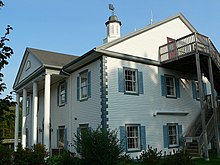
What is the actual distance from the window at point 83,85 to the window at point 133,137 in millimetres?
3347

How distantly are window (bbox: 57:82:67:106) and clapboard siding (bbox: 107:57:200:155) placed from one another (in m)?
5.30

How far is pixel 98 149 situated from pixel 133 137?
5934mm

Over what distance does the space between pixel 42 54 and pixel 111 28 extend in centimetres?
730

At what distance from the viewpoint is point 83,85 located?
16.1 m

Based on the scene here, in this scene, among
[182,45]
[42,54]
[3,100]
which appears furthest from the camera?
[42,54]

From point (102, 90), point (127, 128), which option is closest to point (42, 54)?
point (102, 90)

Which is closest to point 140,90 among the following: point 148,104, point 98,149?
point 148,104

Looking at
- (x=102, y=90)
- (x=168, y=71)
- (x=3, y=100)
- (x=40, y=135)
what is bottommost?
(x=40, y=135)

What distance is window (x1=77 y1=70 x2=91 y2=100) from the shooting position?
50.8 feet

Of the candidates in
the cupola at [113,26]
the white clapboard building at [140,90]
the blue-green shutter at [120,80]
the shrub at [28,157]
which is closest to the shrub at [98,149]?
the shrub at [28,157]

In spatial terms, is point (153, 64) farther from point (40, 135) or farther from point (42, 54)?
point (40, 135)

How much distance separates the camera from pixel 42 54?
1988 cm

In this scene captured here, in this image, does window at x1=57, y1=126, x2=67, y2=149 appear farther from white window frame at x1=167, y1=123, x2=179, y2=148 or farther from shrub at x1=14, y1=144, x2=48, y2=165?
white window frame at x1=167, y1=123, x2=179, y2=148

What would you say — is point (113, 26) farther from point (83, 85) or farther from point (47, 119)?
point (47, 119)
